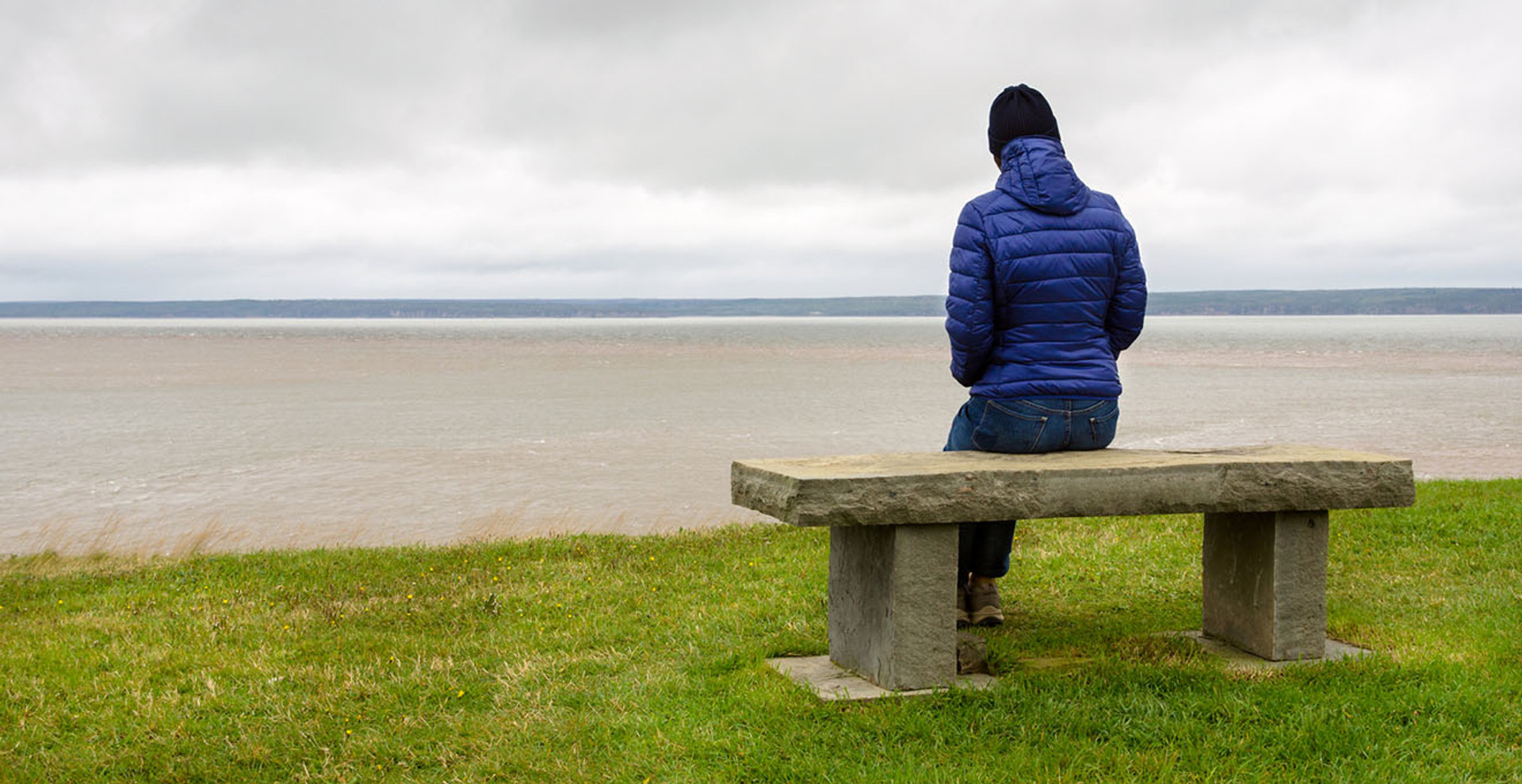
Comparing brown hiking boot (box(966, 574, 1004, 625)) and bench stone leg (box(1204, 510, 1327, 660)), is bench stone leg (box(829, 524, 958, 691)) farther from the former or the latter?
bench stone leg (box(1204, 510, 1327, 660))

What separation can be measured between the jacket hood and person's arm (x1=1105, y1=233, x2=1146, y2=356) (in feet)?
1.23

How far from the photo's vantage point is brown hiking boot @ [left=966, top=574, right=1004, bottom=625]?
275 inches

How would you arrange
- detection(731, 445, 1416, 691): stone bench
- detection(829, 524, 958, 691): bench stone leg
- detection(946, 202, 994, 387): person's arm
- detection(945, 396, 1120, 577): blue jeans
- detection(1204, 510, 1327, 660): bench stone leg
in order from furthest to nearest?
detection(1204, 510, 1327, 660): bench stone leg < detection(945, 396, 1120, 577): blue jeans < detection(946, 202, 994, 387): person's arm < detection(829, 524, 958, 691): bench stone leg < detection(731, 445, 1416, 691): stone bench

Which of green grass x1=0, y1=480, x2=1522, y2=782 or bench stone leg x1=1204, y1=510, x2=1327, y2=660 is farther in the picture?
bench stone leg x1=1204, y1=510, x2=1327, y2=660

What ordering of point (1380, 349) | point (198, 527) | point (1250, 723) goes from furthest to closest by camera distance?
point (1380, 349), point (198, 527), point (1250, 723)

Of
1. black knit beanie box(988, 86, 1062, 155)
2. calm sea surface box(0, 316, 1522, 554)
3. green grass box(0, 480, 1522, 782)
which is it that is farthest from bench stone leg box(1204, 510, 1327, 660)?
calm sea surface box(0, 316, 1522, 554)

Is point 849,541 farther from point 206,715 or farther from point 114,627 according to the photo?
point 114,627

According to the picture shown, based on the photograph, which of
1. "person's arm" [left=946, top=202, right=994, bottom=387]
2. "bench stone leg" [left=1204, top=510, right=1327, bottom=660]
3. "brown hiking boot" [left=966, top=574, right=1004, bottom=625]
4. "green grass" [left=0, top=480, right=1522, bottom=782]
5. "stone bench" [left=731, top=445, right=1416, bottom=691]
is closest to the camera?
"green grass" [left=0, top=480, right=1522, bottom=782]

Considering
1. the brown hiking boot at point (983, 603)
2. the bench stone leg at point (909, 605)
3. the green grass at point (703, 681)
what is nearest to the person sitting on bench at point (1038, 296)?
the bench stone leg at point (909, 605)

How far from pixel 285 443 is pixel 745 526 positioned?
19621 millimetres

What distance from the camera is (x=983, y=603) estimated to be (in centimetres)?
698

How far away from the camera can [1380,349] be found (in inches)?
3519

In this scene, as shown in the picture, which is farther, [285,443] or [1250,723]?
[285,443]

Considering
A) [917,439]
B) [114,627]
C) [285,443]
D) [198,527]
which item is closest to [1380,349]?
[917,439]
